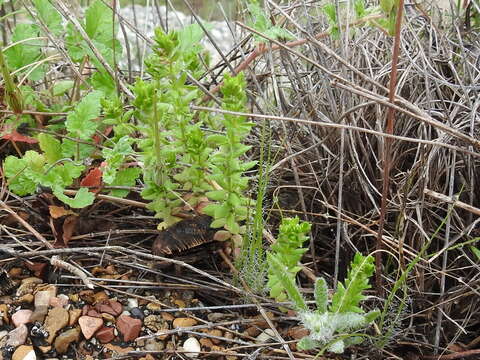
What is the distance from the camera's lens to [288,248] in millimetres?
1298

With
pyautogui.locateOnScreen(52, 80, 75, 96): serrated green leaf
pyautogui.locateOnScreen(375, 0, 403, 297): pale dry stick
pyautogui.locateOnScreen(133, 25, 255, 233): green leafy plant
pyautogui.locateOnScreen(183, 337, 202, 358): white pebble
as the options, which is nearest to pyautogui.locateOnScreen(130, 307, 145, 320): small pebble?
pyautogui.locateOnScreen(183, 337, 202, 358): white pebble

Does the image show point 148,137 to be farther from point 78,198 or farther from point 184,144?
point 78,198

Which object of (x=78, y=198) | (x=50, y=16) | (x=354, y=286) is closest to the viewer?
(x=354, y=286)

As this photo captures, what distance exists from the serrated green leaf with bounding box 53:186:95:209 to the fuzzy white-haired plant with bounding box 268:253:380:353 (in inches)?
19.6

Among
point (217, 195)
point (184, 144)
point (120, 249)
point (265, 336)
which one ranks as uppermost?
point (184, 144)

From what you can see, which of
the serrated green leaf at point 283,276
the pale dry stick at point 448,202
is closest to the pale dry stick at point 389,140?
Answer: the pale dry stick at point 448,202

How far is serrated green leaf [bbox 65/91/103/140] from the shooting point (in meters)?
1.57

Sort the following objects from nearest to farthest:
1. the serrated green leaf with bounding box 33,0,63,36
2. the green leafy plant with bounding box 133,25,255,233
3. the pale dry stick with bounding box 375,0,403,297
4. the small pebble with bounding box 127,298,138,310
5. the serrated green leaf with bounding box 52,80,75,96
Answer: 1. the pale dry stick with bounding box 375,0,403,297
2. the green leafy plant with bounding box 133,25,255,233
3. the small pebble with bounding box 127,298,138,310
4. the serrated green leaf with bounding box 33,0,63,36
5. the serrated green leaf with bounding box 52,80,75,96

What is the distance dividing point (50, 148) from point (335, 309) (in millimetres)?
864

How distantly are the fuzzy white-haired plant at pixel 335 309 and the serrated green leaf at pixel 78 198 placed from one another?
50cm

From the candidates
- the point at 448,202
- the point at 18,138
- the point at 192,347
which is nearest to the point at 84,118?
the point at 18,138

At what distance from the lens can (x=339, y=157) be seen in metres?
1.65

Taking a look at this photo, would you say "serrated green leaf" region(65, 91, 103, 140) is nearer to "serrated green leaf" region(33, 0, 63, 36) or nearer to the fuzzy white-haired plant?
"serrated green leaf" region(33, 0, 63, 36)

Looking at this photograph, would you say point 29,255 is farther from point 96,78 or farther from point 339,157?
point 339,157
